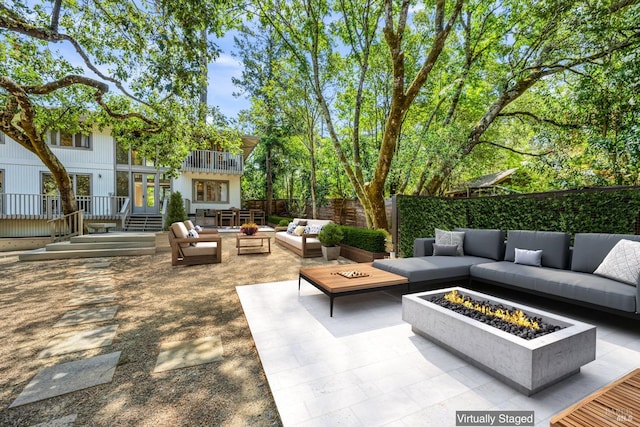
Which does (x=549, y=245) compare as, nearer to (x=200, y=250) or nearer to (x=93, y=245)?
(x=200, y=250)

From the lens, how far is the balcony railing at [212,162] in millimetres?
13711

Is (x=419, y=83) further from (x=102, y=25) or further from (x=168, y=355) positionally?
(x=102, y=25)

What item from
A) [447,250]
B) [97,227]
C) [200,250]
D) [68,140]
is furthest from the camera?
[68,140]

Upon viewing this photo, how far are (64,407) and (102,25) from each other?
26.5 feet

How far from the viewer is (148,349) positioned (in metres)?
2.68

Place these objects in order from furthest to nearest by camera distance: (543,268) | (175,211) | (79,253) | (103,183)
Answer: (103,183)
(175,211)
(79,253)
(543,268)

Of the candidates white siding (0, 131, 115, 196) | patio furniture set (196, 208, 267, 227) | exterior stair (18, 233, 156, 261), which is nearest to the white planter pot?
exterior stair (18, 233, 156, 261)

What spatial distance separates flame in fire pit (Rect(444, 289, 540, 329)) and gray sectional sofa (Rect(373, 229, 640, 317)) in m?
0.90

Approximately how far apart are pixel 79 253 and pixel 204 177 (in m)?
7.99

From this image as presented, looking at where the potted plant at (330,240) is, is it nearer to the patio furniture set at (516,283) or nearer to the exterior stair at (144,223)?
the patio furniture set at (516,283)

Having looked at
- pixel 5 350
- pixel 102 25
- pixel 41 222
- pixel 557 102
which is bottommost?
pixel 5 350

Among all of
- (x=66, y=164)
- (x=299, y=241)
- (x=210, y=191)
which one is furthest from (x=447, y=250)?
(x=66, y=164)

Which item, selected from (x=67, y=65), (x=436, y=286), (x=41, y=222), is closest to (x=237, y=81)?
(x=67, y=65)

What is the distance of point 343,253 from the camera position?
310 inches
